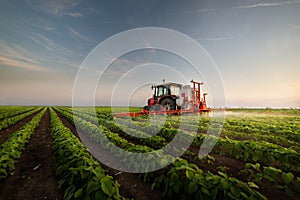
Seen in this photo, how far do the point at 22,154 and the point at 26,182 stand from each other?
260cm

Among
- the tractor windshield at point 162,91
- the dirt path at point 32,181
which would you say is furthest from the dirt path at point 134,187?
the tractor windshield at point 162,91

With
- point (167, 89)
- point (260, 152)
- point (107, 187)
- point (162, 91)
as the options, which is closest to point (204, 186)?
point (107, 187)

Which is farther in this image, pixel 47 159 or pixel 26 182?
pixel 47 159

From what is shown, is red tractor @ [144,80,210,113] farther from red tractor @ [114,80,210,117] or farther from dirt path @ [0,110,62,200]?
dirt path @ [0,110,62,200]

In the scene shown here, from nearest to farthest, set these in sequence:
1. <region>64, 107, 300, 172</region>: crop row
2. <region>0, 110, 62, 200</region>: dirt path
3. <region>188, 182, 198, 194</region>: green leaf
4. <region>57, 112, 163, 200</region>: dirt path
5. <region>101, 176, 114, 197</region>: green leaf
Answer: <region>101, 176, 114, 197</region>: green leaf
<region>188, 182, 198, 194</region>: green leaf
<region>57, 112, 163, 200</region>: dirt path
<region>0, 110, 62, 200</region>: dirt path
<region>64, 107, 300, 172</region>: crop row

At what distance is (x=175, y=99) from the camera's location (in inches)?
566

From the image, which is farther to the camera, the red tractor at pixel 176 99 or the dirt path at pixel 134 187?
the red tractor at pixel 176 99

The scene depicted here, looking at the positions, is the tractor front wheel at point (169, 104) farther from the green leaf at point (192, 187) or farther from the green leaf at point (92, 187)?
the green leaf at point (92, 187)

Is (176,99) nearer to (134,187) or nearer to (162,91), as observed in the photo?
(162,91)

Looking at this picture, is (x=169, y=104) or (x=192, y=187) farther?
(x=169, y=104)

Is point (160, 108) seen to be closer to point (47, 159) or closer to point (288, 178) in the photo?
point (47, 159)

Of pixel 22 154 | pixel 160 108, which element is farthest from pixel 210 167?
pixel 160 108

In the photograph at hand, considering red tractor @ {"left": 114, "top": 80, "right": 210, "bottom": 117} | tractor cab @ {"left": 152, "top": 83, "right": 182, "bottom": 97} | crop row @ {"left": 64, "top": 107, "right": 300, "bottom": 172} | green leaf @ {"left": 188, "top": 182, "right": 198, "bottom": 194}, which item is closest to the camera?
green leaf @ {"left": 188, "top": 182, "right": 198, "bottom": 194}

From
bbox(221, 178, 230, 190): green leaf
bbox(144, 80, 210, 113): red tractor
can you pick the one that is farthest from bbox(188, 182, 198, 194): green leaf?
bbox(144, 80, 210, 113): red tractor
